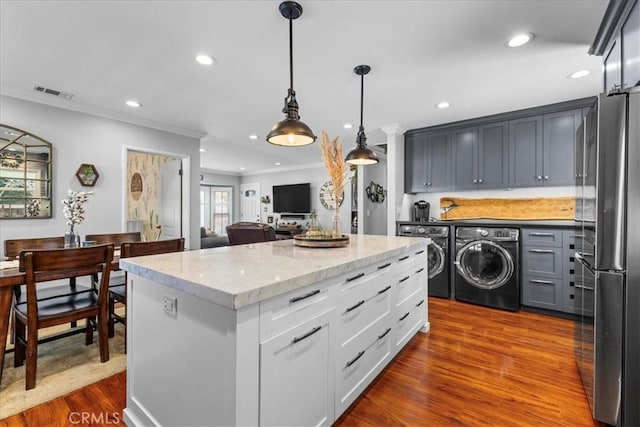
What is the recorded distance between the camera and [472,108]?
3.63m

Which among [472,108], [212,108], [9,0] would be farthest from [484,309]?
[9,0]

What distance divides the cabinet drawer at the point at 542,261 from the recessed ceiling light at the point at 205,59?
374 cm

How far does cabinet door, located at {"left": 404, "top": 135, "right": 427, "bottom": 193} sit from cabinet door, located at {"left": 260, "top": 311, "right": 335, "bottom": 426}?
3.46m

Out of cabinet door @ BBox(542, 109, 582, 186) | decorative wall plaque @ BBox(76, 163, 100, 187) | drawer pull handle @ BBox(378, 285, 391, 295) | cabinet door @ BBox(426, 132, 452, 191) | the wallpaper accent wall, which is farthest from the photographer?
the wallpaper accent wall

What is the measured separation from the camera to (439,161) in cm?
432

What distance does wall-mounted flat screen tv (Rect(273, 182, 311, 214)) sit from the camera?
338 inches

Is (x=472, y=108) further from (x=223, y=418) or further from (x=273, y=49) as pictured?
(x=223, y=418)

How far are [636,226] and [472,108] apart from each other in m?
2.57

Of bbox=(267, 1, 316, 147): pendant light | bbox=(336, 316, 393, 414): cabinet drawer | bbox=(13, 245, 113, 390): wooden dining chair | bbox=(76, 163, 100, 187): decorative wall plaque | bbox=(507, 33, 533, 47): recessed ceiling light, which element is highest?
bbox=(507, 33, 533, 47): recessed ceiling light

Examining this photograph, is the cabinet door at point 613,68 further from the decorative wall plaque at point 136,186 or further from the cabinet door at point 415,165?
the decorative wall plaque at point 136,186

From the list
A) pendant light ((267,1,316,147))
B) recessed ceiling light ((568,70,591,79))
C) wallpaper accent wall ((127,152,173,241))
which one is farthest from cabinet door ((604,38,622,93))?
wallpaper accent wall ((127,152,173,241))

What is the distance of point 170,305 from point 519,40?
110 inches

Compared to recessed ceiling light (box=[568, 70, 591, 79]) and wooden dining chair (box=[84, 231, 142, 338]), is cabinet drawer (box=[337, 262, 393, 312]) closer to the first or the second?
wooden dining chair (box=[84, 231, 142, 338])

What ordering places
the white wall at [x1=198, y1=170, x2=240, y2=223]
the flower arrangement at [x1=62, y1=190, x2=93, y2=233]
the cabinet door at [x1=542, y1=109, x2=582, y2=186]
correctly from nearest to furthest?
the flower arrangement at [x1=62, y1=190, x2=93, y2=233] → the cabinet door at [x1=542, y1=109, x2=582, y2=186] → the white wall at [x1=198, y1=170, x2=240, y2=223]
